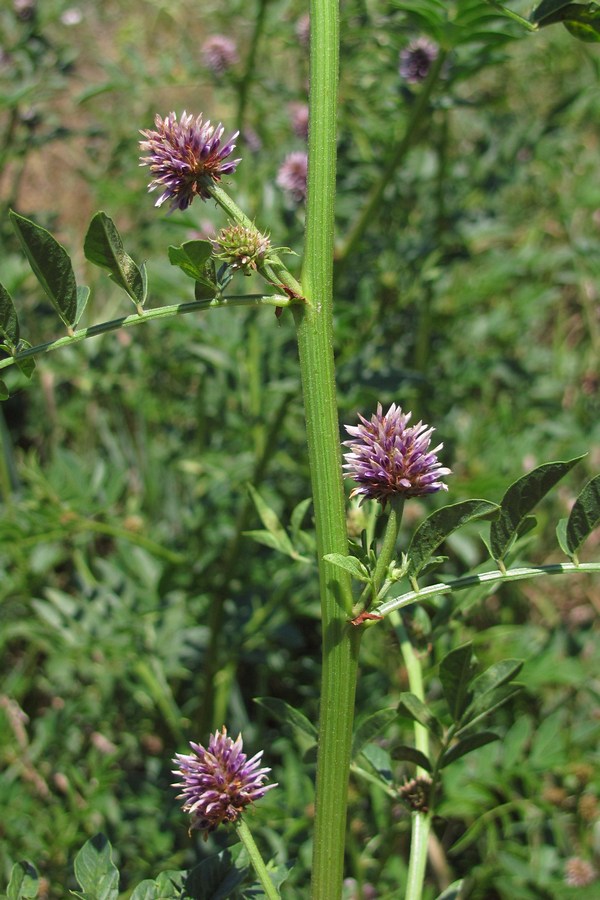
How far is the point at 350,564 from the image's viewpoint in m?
0.79

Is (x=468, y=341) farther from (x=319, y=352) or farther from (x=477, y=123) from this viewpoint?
(x=319, y=352)

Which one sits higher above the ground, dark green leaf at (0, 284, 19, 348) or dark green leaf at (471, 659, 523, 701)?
dark green leaf at (0, 284, 19, 348)

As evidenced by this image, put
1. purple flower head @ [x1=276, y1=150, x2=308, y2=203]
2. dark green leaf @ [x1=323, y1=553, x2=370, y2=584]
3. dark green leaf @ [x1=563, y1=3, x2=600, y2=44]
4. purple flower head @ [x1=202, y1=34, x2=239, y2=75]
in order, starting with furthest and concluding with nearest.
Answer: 1. purple flower head @ [x1=202, y1=34, x2=239, y2=75]
2. purple flower head @ [x1=276, y1=150, x2=308, y2=203]
3. dark green leaf @ [x1=563, y1=3, x2=600, y2=44]
4. dark green leaf @ [x1=323, y1=553, x2=370, y2=584]

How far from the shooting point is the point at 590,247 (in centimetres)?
255

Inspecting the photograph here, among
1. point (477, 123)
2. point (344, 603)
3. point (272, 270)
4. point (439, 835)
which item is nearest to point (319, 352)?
point (272, 270)

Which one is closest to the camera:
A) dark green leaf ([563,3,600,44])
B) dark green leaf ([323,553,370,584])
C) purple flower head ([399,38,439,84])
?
dark green leaf ([323,553,370,584])

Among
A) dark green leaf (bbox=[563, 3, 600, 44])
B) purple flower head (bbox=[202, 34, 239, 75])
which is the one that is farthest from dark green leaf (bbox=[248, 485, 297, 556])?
purple flower head (bbox=[202, 34, 239, 75])

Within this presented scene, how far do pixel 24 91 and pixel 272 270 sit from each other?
1368 mm

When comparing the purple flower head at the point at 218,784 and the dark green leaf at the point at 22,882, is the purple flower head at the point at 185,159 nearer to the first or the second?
the purple flower head at the point at 218,784

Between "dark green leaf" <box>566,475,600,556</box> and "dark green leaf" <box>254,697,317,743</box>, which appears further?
"dark green leaf" <box>254,697,317,743</box>

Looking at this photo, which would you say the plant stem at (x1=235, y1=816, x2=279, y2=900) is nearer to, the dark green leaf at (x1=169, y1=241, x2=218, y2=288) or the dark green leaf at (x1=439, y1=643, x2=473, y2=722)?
the dark green leaf at (x1=439, y1=643, x2=473, y2=722)

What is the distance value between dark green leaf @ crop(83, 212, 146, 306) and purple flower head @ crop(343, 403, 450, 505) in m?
0.25

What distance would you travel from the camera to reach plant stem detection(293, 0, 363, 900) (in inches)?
33.8

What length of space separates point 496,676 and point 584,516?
0.75 feet
